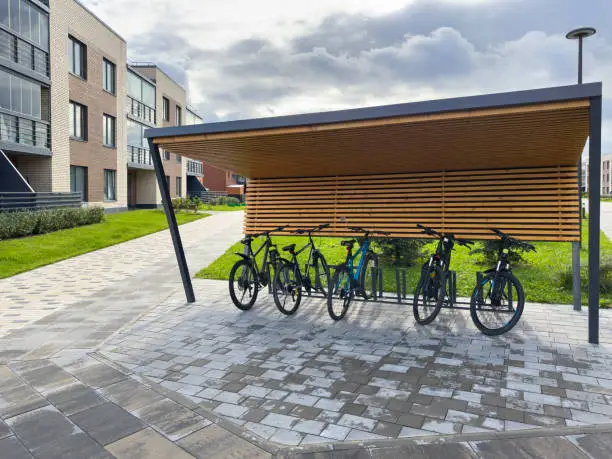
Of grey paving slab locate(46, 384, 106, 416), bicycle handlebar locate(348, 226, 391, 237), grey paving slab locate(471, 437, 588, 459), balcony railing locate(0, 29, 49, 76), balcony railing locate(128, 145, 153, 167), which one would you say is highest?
balcony railing locate(0, 29, 49, 76)

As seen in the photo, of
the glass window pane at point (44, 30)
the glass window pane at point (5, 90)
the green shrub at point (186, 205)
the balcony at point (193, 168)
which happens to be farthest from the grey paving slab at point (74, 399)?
the balcony at point (193, 168)

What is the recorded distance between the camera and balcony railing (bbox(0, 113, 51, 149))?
1844 cm

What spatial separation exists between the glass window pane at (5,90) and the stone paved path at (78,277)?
742 centimetres

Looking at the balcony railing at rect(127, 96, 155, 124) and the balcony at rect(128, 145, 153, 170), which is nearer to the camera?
the balcony at rect(128, 145, 153, 170)

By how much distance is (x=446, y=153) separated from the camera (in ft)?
20.3

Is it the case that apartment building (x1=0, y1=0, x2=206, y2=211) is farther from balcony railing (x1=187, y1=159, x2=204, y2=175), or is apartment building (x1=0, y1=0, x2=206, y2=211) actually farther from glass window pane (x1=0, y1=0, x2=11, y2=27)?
balcony railing (x1=187, y1=159, x2=204, y2=175)

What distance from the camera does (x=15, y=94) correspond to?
1909 cm

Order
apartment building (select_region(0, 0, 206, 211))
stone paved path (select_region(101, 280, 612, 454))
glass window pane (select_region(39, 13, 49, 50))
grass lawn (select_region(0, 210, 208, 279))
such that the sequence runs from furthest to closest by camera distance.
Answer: glass window pane (select_region(39, 13, 49, 50)), apartment building (select_region(0, 0, 206, 211)), grass lawn (select_region(0, 210, 208, 279)), stone paved path (select_region(101, 280, 612, 454))

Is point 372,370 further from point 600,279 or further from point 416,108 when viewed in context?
point 600,279

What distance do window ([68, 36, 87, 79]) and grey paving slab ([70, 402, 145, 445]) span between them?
78.7 feet

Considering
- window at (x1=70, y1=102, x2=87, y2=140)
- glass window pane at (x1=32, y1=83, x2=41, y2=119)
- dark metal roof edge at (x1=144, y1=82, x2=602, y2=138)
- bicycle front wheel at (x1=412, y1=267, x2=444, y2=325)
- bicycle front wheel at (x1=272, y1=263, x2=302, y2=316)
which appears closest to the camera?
dark metal roof edge at (x1=144, y1=82, x2=602, y2=138)

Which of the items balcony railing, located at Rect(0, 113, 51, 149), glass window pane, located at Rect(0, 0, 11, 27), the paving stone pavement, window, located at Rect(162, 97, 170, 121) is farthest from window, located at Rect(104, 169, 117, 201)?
the paving stone pavement

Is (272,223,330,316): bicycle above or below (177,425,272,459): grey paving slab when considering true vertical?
above

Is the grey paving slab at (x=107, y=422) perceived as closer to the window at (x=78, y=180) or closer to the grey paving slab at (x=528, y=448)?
the grey paving slab at (x=528, y=448)
